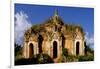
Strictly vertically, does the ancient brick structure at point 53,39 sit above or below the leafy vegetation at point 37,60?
above

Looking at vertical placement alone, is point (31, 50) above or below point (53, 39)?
below

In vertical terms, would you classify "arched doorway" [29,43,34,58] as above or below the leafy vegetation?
above

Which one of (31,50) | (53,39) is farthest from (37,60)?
(53,39)

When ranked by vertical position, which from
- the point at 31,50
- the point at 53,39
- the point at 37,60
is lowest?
the point at 37,60

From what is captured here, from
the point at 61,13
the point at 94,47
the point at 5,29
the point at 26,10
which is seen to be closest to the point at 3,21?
the point at 5,29

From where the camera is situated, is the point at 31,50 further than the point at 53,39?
No

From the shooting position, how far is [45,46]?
2717 mm

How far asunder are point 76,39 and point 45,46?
1.43ft

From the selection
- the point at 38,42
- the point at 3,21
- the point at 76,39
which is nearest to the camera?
the point at 3,21

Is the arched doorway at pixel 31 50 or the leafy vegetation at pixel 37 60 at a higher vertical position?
the arched doorway at pixel 31 50

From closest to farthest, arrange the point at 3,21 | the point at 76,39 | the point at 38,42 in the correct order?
1. the point at 3,21
2. the point at 38,42
3. the point at 76,39

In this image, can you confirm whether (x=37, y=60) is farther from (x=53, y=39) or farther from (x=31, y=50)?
(x=53, y=39)

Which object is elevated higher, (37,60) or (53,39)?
(53,39)

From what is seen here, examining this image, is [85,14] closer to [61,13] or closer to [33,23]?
[61,13]
